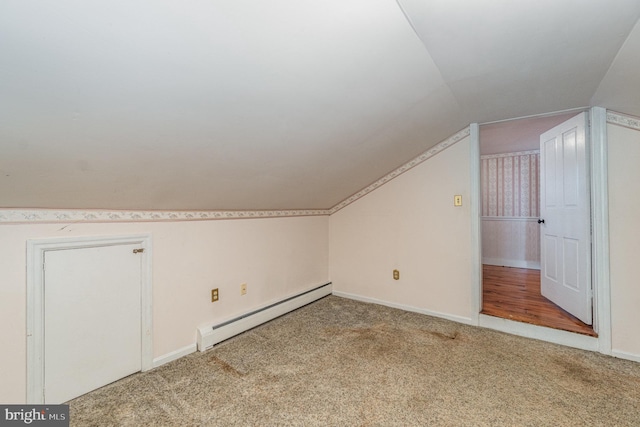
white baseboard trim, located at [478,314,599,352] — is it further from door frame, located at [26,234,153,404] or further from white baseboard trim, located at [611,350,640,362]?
door frame, located at [26,234,153,404]

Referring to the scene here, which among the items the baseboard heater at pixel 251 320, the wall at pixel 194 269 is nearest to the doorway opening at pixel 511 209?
the baseboard heater at pixel 251 320

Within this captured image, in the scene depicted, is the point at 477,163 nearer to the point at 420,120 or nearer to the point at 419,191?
the point at 419,191

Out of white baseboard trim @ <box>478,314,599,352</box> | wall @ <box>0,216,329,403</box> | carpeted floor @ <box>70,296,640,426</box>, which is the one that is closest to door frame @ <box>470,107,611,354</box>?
white baseboard trim @ <box>478,314,599,352</box>

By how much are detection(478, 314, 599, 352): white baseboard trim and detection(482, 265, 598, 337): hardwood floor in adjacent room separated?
0.03 metres

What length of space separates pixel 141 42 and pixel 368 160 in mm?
2074

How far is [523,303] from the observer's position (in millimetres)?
2908

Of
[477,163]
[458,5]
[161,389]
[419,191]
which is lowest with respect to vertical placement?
[161,389]

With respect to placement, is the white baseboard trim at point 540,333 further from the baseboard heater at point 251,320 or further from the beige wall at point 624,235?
the baseboard heater at point 251,320

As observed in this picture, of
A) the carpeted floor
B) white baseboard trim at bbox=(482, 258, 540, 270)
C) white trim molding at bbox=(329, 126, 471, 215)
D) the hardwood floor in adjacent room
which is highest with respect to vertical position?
white trim molding at bbox=(329, 126, 471, 215)

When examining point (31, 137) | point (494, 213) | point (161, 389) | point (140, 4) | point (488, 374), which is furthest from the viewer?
point (494, 213)

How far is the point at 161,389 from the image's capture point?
5.85 ft

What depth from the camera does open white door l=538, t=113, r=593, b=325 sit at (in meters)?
2.34

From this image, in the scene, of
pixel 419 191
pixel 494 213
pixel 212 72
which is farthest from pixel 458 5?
pixel 494 213

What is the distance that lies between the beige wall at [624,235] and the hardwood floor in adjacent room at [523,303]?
0.69ft
